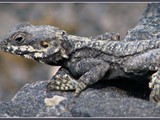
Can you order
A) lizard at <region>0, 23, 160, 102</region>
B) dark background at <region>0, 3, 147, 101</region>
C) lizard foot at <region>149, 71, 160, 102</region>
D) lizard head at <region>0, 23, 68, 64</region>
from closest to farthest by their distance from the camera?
1. lizard foot at <region>149, 71, 160, 102</region>
2. lizard at <region>0, 23, 160, 102</region>
3. lizard head at <region>0, 23, 68, 64</region>
4. dark background at <region>0, 3, 147, 101</region>

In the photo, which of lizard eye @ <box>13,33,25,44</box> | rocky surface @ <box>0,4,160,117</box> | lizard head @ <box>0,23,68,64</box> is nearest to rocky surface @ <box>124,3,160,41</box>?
rocky surface @ <box>0,4,160,117</box>

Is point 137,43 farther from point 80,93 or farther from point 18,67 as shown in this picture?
point 18,67

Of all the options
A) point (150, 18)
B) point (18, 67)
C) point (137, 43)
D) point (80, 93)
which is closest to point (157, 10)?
point (150, 18)

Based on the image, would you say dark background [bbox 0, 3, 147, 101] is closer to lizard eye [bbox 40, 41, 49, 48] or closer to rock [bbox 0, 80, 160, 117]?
lizard eye [bbox 40, 41, 49, 48]

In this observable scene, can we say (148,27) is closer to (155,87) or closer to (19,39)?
(19,39)

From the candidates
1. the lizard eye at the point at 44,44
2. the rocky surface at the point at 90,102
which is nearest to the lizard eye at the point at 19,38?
the lizard eye at the point at 44,44

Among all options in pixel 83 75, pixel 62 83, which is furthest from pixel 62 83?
pixel 83 75

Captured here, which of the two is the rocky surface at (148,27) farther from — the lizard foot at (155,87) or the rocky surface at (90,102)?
the lizard foot at (155,87)
